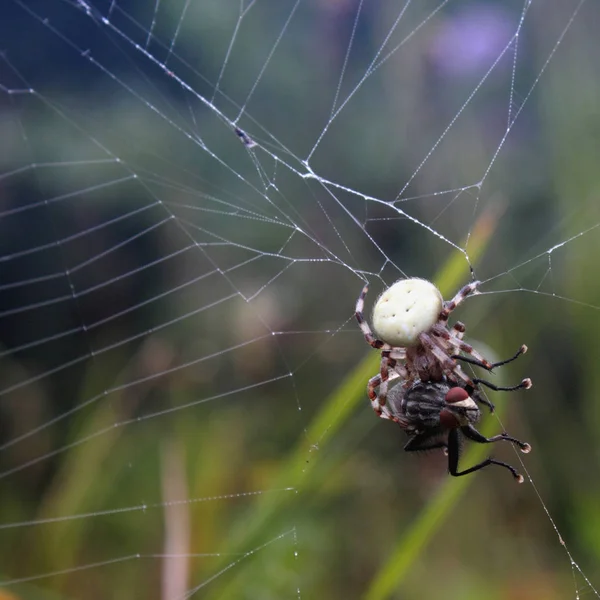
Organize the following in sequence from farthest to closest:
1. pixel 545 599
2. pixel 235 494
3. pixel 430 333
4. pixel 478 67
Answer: pixel 478 67, pixel 235 494, pixel 545 599, pixel 430 333

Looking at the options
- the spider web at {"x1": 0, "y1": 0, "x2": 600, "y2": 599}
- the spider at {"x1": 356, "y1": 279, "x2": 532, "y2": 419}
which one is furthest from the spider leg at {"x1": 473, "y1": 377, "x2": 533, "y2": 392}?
the spider web at {"x1": 0, "y1": 0, "x2": 600, "y2": 599}

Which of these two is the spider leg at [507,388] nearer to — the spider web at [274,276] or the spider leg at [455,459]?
the spider leg at [455,459]

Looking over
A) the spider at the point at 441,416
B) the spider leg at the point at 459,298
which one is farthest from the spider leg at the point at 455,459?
the spider leg at the point at 459,298

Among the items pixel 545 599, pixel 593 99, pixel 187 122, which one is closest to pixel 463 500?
pixel 545 599

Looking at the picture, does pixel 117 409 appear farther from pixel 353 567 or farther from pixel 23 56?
pixel 23 56

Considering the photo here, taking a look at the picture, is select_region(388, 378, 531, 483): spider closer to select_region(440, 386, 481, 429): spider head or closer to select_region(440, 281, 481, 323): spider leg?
select_region(440, 386, 481, 429): spider head

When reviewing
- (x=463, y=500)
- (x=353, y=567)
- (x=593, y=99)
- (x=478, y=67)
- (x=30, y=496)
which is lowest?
(x=30, y=496)
